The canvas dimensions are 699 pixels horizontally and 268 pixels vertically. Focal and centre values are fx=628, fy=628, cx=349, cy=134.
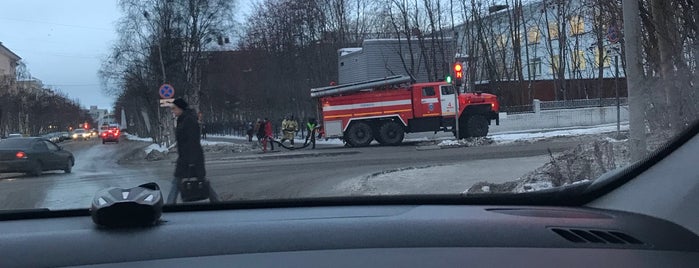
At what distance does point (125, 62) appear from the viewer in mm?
6434

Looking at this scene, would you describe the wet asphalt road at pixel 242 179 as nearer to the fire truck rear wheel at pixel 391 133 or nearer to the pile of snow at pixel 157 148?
the pile of snow at pixel 157 148

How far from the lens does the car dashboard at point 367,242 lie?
200cm

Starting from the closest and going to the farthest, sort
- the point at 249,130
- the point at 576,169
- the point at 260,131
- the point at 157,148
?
the point at 576,169
the point at 157,148
the point at 260,131
the point at 249,130

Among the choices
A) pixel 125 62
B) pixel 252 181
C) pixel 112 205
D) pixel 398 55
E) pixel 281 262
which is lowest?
pixel 252 181

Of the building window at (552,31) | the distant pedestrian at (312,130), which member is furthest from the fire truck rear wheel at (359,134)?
the building window at (552,31)

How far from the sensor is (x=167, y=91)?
7.20 meters

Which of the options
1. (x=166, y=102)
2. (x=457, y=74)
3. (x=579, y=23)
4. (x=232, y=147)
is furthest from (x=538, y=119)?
(x=166, y=102)

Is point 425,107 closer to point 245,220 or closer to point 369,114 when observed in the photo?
point 369,114

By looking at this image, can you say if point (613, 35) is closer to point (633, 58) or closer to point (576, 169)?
point (633, 58)

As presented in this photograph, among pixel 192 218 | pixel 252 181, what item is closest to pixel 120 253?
pixel 192 218

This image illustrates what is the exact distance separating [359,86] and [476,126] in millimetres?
5144

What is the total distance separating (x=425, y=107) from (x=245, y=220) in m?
23.8

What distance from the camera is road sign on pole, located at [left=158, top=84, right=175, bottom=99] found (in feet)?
23.1

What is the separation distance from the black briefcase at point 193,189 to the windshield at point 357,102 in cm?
2
